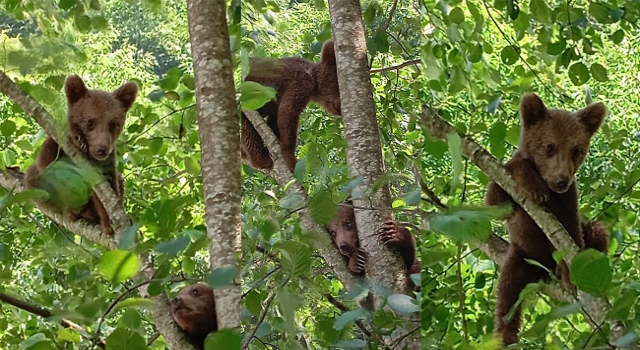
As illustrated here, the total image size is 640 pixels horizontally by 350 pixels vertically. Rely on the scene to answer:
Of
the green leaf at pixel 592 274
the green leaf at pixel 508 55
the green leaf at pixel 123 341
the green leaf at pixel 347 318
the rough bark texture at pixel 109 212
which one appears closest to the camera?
the green leaf at pixel 592 274

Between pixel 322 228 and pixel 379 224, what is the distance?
0.13 metres

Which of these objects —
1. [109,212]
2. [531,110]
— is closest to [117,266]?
[109,212]

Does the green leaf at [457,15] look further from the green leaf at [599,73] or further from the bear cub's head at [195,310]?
the bear cub's head at [195,310]

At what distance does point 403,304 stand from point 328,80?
783 mm

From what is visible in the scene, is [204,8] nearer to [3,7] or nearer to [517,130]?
[517,130]

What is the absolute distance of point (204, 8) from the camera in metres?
1.06

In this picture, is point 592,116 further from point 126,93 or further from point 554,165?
point 126,93

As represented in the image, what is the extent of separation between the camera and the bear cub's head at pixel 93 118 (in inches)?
50.9

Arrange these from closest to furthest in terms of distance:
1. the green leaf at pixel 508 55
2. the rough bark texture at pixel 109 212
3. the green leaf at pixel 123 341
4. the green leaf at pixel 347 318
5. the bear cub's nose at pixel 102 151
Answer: the green leaf at pixel 123 341 < the green leaf at pixel 508 55 < the rough bark texture at pixel 109 212 < the green leaf at pixel 347 318 < the bear cub's nose at pixel 102 151

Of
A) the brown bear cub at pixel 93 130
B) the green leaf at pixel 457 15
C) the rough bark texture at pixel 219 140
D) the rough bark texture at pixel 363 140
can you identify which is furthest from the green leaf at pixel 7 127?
the green leaf at pixel 457 15

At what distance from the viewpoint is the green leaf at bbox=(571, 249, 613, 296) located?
0.70 metres

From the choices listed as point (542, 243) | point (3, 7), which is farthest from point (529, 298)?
point (3, 7)

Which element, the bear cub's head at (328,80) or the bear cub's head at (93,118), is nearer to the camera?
the bear cub's head at (93,118)

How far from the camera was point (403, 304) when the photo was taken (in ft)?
3.97
